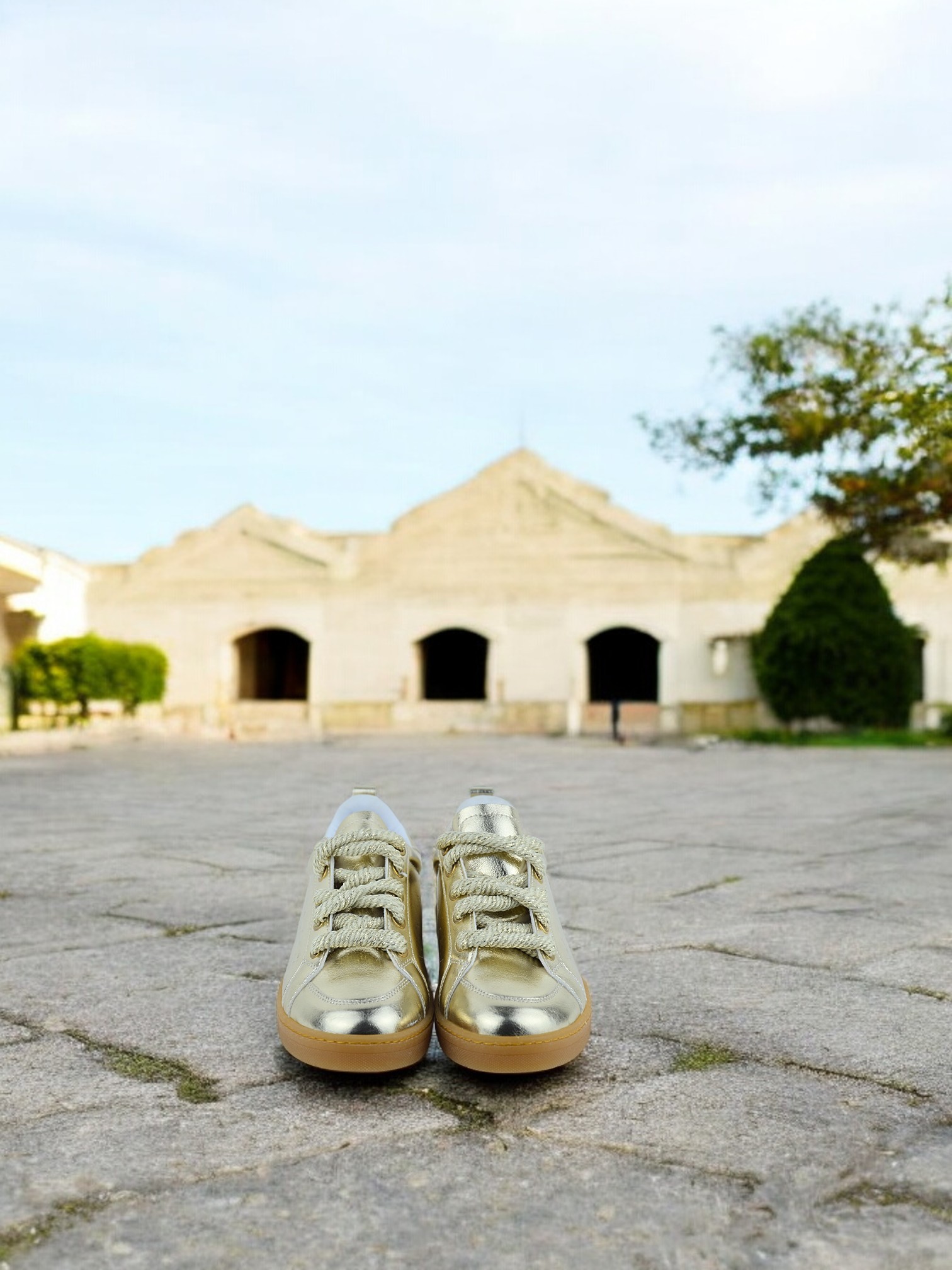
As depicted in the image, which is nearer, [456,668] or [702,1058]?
[702,1058]

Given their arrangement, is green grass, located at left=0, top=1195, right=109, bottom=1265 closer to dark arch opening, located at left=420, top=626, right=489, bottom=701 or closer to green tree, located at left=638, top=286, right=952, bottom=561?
green tree, located at left=638, top=286, right=952, bottom=561

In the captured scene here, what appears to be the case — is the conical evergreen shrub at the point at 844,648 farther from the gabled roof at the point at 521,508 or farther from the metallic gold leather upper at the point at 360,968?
the metallic gold leather upper at the point at 360,968

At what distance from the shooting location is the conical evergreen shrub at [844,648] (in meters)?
15.8

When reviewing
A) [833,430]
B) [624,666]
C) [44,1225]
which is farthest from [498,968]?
[624,666]

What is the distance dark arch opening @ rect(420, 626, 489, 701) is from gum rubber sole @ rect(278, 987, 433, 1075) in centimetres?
2244

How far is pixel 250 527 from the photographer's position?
824 inches

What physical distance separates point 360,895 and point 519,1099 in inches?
16.1

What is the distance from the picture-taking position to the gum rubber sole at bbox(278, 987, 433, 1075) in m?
1.66

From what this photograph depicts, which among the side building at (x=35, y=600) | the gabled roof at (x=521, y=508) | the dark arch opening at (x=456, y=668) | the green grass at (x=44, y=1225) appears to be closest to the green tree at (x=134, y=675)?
the side building at (x=35, y=600)

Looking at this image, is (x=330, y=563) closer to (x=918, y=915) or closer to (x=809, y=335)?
(x=809, y=335)

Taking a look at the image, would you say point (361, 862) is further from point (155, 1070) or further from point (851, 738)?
point (851, 738)

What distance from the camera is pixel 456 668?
971 inches

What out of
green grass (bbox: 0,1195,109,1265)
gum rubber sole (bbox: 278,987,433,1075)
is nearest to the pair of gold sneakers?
gum rubber sole (bbox: 278,987,433,1075)

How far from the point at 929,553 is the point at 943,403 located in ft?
31.2
